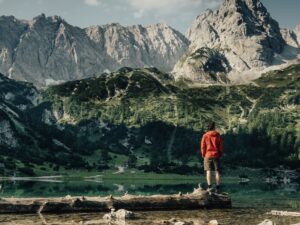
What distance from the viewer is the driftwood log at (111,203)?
36.0 m

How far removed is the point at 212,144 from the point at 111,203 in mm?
9690

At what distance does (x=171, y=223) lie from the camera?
1154 inches

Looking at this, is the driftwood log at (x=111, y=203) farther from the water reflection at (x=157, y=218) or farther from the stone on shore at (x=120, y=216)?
the stone on shore at (x=120, y=216)

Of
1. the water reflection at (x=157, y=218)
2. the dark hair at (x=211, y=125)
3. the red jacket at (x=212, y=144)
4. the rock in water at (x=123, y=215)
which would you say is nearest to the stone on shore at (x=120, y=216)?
the rock in water at (x=123, y=215)

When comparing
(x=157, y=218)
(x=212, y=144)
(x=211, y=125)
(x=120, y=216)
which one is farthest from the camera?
(x=212, y=144)

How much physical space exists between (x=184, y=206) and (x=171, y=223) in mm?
11471

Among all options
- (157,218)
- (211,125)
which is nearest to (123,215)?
(157,218)

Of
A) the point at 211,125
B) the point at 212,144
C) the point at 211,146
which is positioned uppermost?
the point at 211,125

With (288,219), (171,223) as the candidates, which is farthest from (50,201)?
(288,219)

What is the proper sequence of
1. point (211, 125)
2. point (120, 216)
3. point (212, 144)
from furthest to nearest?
point (212, 144) → point (211, 125) → point (120, 216)

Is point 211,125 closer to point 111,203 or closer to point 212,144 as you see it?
point 212,144

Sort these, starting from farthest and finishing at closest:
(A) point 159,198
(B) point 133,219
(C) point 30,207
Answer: (A) point 159,198, (C) point 30,207, (B) point 133,219

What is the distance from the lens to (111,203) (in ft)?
125

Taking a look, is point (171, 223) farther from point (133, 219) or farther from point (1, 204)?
point (1, 204)
